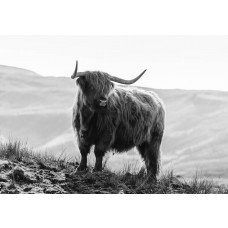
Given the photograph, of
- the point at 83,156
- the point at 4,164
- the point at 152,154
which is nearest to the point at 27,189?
the point at 4,164

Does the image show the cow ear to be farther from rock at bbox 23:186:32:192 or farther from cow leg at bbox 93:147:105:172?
rock at bbox 23:186:32:192

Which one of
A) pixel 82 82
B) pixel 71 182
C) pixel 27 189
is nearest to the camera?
pixel 27 189

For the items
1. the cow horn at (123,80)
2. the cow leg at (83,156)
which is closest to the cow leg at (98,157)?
the cow leg at (83,156)

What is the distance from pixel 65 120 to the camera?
674 centimetres

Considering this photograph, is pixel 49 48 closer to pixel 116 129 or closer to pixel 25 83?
pixel 25 83

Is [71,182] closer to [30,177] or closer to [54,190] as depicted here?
[54,190]

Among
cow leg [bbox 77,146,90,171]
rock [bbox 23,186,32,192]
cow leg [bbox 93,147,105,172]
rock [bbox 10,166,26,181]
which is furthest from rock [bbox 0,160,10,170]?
cow leg [bbox 93,147,105,172]

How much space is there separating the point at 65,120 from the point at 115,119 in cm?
67

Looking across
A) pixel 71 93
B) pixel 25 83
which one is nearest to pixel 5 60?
pixel 25 83

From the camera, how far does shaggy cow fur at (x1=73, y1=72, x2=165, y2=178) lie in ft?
20.0

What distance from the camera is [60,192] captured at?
5.55 m

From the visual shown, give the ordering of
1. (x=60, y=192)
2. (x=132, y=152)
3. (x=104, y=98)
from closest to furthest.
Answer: (x=60, y=192) → (x=104, y=98) → (x=132, y=152)

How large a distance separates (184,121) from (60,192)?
2020 mm

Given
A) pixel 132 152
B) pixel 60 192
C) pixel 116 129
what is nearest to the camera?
pixel 60 192
